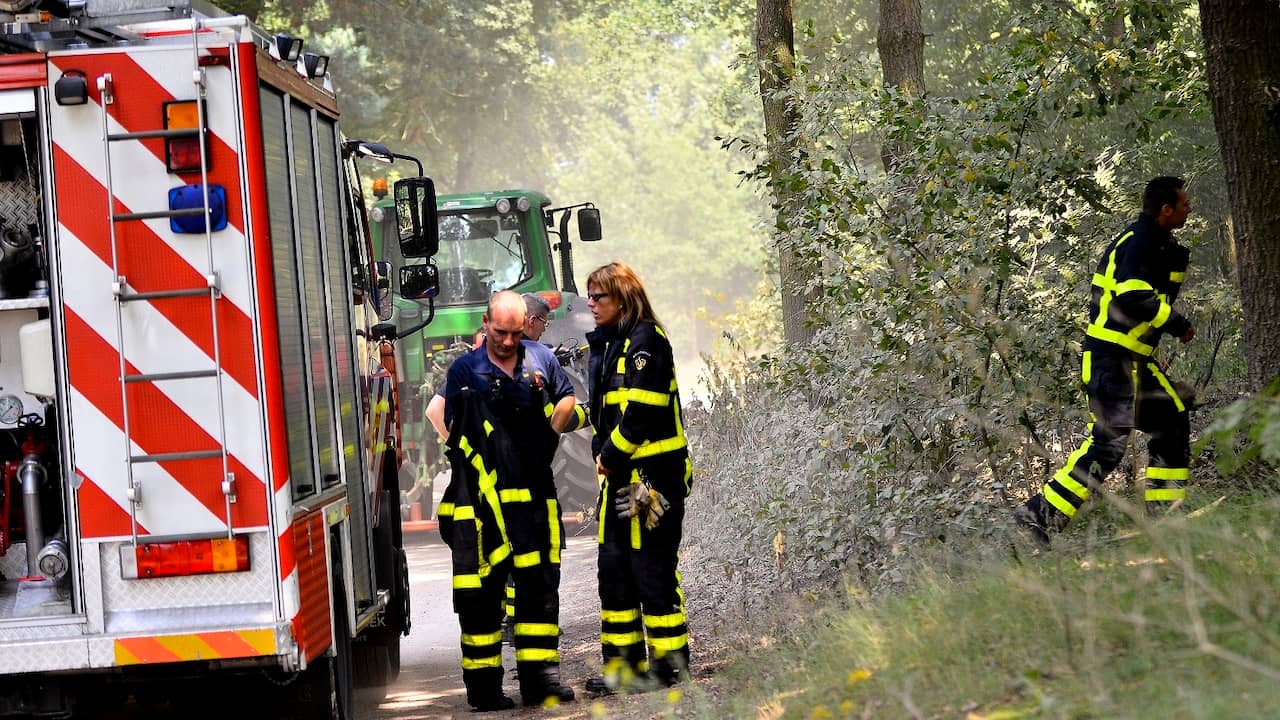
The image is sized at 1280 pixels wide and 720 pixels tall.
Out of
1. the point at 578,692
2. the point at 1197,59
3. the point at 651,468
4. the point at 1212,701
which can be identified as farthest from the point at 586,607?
the point at 1212,701

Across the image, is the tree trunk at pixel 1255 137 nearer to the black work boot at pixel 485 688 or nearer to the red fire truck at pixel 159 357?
the black work boot at pixel 485 688

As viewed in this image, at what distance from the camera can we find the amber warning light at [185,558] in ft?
16.6

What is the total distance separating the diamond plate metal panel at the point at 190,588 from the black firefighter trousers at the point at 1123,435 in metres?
3.37

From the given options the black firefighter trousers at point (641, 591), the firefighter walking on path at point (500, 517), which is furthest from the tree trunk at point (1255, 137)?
the firefighter walking on path at point (500, 517)

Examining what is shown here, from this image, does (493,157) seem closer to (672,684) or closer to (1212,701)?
(672,684)

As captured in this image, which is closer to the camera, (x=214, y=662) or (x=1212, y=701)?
(x=1212, y=701)

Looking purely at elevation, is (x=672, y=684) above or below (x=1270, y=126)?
below

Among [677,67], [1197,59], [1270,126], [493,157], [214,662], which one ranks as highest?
[677,67]

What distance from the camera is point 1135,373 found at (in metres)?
6.82

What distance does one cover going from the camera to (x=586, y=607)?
34.2 feet

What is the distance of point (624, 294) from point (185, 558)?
2.43 meters

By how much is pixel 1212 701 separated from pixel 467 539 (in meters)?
4.07

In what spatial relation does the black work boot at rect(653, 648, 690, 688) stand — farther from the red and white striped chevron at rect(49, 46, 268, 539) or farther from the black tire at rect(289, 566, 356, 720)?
the red and white striped chevron at rect(49, 46, 268, 539)

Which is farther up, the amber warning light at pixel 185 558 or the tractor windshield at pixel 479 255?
the tractor windshield at pixel 479 255
